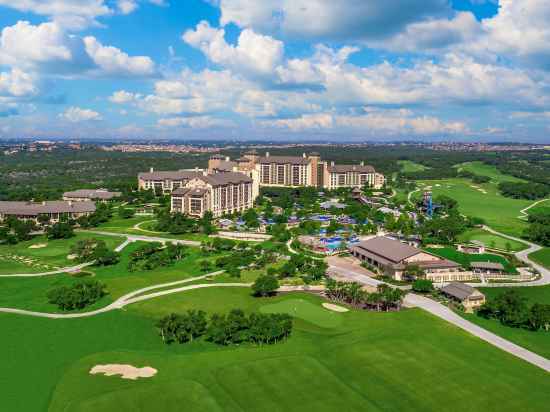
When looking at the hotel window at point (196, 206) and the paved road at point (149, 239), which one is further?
the hotel window at point (196, 206)

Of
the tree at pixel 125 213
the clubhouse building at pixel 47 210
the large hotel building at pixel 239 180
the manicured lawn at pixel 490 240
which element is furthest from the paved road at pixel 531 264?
the clubhouse building at pixel 47 210

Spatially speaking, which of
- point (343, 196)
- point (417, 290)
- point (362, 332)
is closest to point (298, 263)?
point (417, 290)

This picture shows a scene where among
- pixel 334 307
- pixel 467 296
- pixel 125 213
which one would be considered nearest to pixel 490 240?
pixel 467 296

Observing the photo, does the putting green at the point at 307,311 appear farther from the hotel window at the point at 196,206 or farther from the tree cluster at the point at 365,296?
the hotel window at the point at 196,206

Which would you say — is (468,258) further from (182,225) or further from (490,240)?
(182,225)

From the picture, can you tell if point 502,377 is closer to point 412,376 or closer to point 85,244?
point 412,376

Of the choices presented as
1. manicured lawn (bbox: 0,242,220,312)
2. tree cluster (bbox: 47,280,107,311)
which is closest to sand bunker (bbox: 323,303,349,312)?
manicured lawn (bbox: 0,242,220,312)

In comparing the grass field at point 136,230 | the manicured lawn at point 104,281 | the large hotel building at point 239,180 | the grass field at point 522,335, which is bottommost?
the grass field at point 522,335

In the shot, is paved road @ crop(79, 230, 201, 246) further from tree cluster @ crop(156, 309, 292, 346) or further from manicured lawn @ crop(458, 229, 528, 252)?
manicured lawn @ crop(458, 229, 528, 252)
